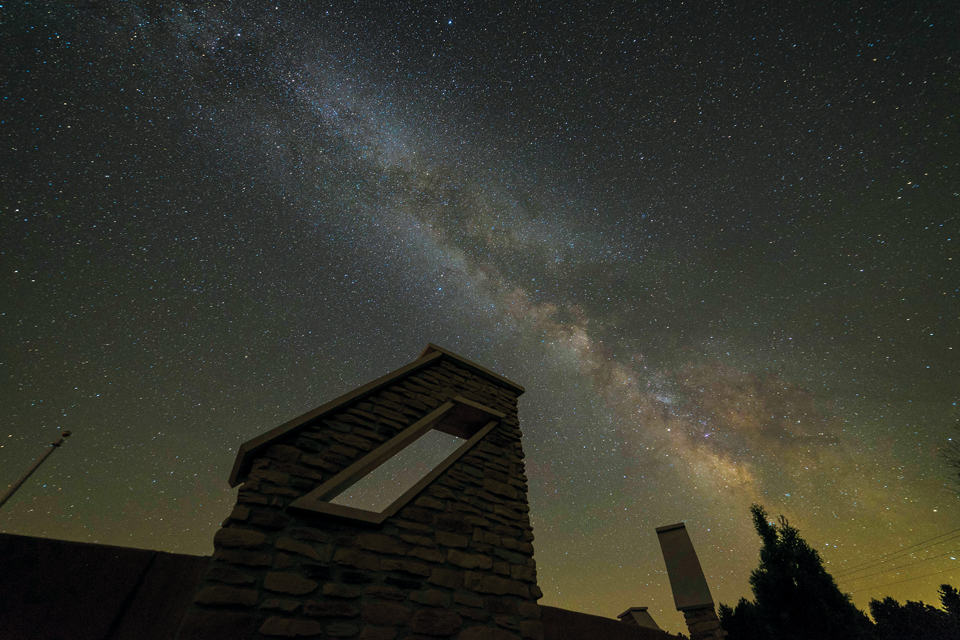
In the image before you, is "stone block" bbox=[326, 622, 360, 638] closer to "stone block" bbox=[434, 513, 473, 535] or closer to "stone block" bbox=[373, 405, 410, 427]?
"stone block" bbox=[434, 513, 473, 535]

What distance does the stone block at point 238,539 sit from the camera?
2.69 m

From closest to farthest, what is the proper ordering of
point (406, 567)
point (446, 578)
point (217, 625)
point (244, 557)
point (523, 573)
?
point (217, 625)
point (244, 557)
point (406, 567)
point (446, 578)
point (523, 573)

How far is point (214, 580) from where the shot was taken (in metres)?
2.54

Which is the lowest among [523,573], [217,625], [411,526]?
[217,625]

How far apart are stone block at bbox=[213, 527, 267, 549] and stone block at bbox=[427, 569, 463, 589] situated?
1.53 m

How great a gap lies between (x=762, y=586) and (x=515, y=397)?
20.6 m

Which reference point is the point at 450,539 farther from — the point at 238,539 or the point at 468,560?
the point at 238,539

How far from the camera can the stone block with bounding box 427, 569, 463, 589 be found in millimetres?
3391

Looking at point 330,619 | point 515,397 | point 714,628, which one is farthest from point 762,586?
point 330,619

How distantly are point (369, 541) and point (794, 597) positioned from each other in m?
22.5

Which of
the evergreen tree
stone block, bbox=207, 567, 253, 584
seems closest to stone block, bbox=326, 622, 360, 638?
stone block, bbox=207, 567, 253, 584

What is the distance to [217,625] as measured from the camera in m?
2.43

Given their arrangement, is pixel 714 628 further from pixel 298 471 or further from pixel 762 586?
pixel 762 586

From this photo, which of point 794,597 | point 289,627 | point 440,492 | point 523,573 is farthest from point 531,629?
point 794,597
